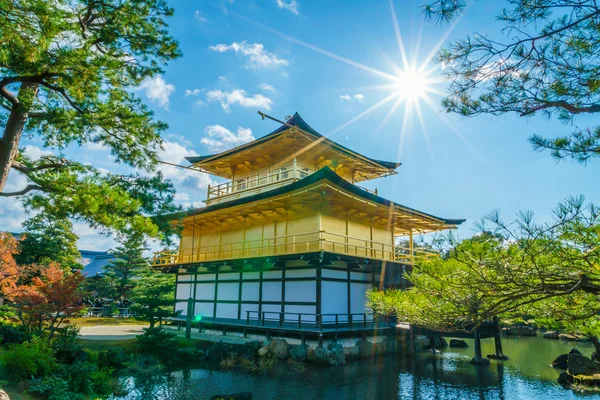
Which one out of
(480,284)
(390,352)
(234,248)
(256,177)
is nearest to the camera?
(480,284)

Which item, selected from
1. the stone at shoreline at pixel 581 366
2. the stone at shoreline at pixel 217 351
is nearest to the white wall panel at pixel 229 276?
the stone at shoreline at pixel 217 351

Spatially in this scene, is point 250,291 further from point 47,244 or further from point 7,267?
point 47,244

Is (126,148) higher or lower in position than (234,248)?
higher

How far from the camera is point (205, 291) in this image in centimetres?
2083

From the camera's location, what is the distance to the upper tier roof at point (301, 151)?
19.3 meters

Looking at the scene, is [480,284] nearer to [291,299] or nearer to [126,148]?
[126,148]

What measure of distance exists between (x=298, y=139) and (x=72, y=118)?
1238cm

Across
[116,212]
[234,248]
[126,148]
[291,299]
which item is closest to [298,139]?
[234,248]

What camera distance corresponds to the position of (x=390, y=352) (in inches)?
632

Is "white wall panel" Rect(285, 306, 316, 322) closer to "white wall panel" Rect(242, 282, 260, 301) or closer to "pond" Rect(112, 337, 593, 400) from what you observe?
"white wall panel" Rect(242, 282, 260, 301)

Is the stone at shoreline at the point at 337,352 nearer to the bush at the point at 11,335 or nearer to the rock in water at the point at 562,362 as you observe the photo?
the rock in water at the point at 562,362

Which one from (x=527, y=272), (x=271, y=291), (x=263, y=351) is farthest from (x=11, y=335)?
(x=527, y=272)

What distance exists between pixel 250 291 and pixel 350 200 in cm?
689

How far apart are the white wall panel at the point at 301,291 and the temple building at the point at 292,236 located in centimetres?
4
